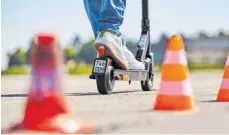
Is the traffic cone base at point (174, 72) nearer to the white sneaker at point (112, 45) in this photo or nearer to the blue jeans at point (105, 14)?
the white sneaker at point (112, 45)

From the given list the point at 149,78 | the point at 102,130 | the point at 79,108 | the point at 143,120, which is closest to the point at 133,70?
the point at 149,78

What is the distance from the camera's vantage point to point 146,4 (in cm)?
873

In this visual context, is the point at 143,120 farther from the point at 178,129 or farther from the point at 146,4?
the point at 146,4

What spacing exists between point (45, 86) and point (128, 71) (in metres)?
3.31

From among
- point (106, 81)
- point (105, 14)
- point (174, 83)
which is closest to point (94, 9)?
point (105, 14)

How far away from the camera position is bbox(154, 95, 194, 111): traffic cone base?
5.19 metres

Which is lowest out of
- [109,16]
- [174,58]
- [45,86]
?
[45,86]

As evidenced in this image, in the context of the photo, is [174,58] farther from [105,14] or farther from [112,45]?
[105,14]

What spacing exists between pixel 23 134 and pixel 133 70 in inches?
152

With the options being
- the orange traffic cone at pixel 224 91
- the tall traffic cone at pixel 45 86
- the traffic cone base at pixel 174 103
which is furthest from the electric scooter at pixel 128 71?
the tall traffic cone at pixel 45 86

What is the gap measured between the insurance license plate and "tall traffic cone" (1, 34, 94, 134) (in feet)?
8.31

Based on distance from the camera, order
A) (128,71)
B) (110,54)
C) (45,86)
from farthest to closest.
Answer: (128,71), (110,54), (45,86)

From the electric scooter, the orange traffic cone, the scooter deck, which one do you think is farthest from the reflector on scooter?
the orange traffic cone

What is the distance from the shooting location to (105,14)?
22.9ft
